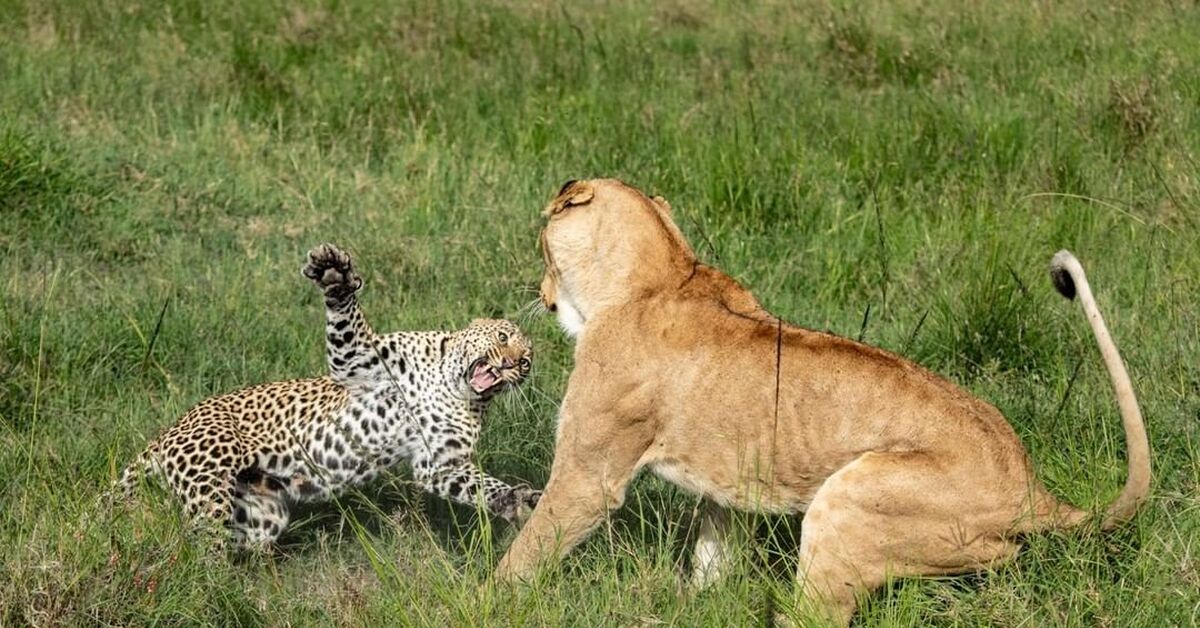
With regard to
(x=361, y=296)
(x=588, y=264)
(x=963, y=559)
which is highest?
(x=588, y=264)

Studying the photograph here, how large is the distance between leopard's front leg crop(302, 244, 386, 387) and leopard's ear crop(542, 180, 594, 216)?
747 millimetres

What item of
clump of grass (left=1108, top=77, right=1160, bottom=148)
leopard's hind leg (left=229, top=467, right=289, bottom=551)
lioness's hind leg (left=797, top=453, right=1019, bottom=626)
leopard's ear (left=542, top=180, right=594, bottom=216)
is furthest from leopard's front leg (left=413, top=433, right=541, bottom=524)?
clump of grass (left=1108, top=77, right=1160, bottom=148)

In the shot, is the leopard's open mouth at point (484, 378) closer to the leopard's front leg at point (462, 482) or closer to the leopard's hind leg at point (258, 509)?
the leopard's front leg at point (462, 482)

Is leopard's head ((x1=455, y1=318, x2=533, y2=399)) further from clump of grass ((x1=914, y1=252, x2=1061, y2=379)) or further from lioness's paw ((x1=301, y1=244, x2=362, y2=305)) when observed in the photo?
clump of grass ((x1=914, y1=252, x2=1061, y2=379))

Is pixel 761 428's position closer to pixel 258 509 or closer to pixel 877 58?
pixel 258 509

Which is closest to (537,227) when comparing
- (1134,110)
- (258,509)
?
(258,509)

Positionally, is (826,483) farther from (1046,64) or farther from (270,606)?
(1046,64)

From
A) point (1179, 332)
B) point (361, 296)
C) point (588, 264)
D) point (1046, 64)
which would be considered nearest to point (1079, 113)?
point (1046, 64)

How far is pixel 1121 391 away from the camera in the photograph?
13.5 ft

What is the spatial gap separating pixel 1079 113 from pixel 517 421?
371 centimetres

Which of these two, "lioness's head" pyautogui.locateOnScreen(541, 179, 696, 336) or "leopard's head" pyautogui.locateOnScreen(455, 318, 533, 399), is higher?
"lioness's head" pyautogui.locateOnScreen(541, 179, 696, 336)

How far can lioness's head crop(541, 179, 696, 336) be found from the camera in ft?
16.0

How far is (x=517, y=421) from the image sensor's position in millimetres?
5934

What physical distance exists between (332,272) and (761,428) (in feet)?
5.05
